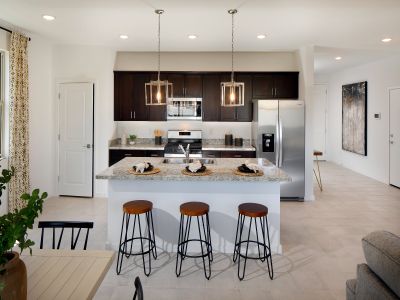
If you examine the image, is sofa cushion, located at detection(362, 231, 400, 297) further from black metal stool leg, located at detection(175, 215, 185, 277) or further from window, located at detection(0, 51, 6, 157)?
window, located at detection(0, 51, 6, 157)

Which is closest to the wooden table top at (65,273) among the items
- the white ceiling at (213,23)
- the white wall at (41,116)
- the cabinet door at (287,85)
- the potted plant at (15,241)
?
the potted plant at (15,241)

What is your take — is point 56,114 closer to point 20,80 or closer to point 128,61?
point 20,80

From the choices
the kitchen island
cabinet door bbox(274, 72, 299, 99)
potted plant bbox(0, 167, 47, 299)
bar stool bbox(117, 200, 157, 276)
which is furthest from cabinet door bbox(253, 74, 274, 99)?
potted plant bbox(0, 167, 47, 299)

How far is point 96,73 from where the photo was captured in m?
5.77

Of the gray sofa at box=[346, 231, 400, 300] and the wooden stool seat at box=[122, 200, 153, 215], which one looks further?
the wooden stool seat at box=[122, 200, 153, 215]

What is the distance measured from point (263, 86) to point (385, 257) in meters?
4.95

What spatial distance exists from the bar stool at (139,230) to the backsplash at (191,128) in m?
3.18

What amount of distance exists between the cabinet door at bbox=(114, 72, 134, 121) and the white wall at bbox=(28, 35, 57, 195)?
3.70ft

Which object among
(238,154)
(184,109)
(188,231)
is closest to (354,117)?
(238,154)

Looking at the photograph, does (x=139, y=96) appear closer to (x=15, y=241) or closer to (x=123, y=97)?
(x=123, y=97)

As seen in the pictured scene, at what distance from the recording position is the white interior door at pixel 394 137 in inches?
259

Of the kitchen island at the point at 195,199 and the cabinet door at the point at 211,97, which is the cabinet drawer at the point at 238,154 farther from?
the kitchen island at the point at 195,199

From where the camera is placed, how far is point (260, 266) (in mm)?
3193

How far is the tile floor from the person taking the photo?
108 inches
